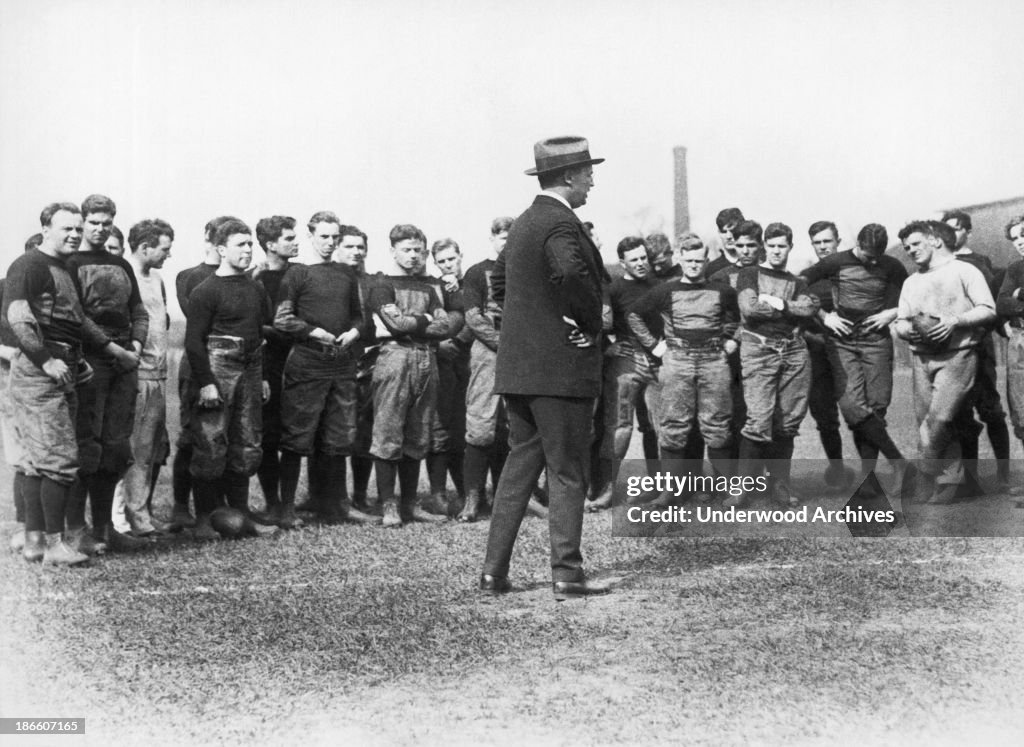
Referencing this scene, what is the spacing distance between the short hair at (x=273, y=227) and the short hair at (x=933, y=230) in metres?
4.12

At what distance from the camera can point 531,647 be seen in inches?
186

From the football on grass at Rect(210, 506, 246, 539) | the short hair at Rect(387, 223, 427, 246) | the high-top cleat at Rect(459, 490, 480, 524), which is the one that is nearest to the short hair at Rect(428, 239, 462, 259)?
the short hair at Rect(387, 223, 427, 246)

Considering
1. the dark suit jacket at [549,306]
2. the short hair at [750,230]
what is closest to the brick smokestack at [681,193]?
the short hair at [750,230]

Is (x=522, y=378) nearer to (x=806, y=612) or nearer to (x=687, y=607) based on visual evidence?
(x=687, y=607)

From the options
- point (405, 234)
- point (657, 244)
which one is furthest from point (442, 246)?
point (657, 244)

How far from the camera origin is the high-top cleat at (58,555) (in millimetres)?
6547

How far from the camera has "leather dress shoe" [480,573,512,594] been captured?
18.6 ft

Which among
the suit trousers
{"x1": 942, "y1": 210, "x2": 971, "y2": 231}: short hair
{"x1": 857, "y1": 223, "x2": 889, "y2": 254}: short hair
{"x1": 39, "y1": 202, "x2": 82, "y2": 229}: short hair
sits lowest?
the suit trousers

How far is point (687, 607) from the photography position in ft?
17.6

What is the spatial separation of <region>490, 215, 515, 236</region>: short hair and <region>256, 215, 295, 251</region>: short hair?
4.39ft

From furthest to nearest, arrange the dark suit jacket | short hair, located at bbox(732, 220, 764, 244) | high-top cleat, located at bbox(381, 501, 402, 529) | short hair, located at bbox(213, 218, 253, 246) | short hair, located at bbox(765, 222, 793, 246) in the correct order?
short hair, located at bbox(732, 220, 764, 244) → short hair, located at bbox(765, 222, 793, 246) → high-top cleat, located at bbox(381, 501, 402, 529) → short hair, located at bbox(213, 218, 253, 246) → the dark suit jacket

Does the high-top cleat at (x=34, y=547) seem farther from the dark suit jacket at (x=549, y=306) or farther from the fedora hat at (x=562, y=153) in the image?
the fedora hat at (x=562, y=153)

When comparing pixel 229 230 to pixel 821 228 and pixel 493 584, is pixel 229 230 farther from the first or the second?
pixel 821 228

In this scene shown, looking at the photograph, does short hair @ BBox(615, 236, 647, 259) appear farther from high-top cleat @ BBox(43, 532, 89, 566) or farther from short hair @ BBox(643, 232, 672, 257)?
high-top cleat @ BBox(43, 532, 89, 566)
